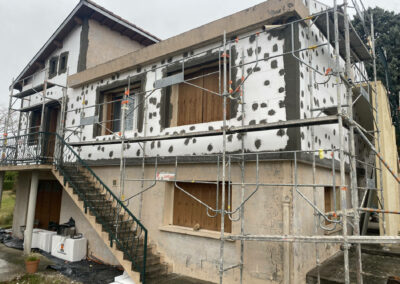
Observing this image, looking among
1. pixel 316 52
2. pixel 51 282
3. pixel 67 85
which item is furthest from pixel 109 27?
pixel 51 282

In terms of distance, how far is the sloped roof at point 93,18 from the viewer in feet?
37.6

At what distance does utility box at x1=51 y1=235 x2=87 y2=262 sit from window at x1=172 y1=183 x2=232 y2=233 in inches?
137

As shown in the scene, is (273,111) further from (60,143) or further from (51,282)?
(60,143)

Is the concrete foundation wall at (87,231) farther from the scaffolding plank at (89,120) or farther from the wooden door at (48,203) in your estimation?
the scaffolding plank at (89,120)

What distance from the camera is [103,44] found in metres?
12.1

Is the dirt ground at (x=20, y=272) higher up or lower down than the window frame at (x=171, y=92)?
lower down

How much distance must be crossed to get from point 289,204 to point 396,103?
13.9 meters

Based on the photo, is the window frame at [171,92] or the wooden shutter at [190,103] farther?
the wooden shutter at [190,103]

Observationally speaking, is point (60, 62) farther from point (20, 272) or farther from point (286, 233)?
point (286, 233)

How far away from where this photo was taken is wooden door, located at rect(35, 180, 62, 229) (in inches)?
447

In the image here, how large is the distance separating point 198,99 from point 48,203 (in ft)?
27.0

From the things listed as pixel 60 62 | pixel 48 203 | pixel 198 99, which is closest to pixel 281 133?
pixel 198 99

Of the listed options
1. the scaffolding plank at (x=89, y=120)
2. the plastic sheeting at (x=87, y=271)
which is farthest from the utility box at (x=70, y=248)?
the scaffolding plank at (x=89, y=120)

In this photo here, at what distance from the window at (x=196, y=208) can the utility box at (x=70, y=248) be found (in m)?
Result: 3.48
